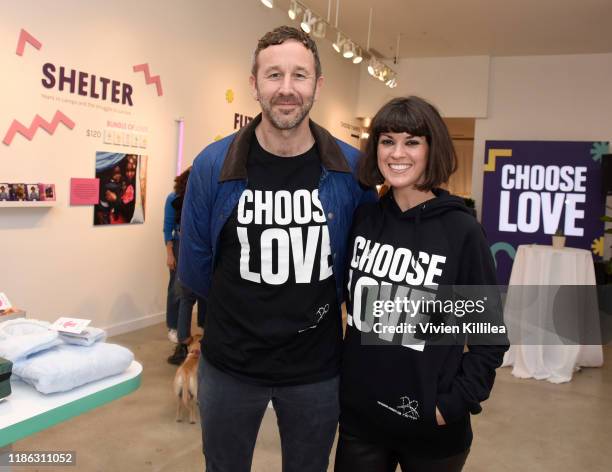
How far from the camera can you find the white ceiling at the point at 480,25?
6.41m

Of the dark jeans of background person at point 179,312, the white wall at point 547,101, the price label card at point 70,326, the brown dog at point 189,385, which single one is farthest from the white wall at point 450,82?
the price label card at point 70,326

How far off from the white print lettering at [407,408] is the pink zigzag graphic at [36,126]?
3.42 m

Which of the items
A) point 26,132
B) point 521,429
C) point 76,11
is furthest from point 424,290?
point 76,11

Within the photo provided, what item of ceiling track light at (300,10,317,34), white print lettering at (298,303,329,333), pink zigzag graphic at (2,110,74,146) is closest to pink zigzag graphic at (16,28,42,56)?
pink zigzag graphic at (2,110,74,146)

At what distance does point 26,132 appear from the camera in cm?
390

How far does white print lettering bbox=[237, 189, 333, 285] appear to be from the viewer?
4.97 feet

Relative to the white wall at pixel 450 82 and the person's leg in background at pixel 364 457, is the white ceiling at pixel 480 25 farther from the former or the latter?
the person's leg in background at pixel 364 457

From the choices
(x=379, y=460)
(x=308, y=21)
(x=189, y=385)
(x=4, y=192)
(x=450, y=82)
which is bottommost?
(x=189, y=385)

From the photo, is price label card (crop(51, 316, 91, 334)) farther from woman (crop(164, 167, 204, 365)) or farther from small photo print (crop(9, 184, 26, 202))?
small photo print (crop(9, 184, 26, 202))

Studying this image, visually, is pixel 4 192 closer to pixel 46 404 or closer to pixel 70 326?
pixel 70 326

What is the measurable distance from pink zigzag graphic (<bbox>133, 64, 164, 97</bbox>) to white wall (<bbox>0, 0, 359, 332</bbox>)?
0.17ft

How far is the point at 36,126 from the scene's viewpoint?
3.96m

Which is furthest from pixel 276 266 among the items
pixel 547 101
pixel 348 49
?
pixel 547 101

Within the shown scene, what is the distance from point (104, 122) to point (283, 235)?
139 inches
